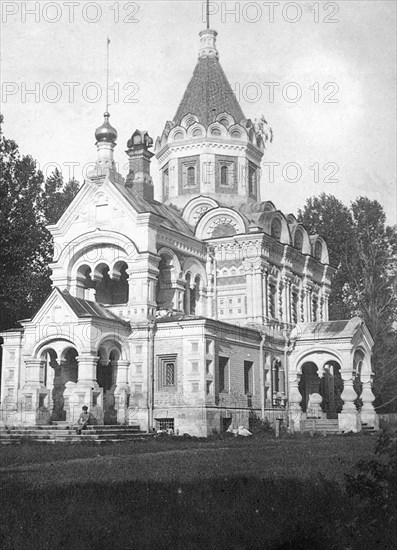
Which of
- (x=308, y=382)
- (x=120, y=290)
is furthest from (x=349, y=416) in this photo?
(x=120, y=290)

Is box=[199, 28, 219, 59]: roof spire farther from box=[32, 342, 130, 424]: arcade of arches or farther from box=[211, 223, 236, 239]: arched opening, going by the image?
box=[32, 342, 130, 424]: arcade of arches

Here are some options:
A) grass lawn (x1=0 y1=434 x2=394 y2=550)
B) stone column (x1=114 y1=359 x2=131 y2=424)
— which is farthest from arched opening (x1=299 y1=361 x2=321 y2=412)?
grass lawn (x1=0 y1=434 x2=394 y2=550)

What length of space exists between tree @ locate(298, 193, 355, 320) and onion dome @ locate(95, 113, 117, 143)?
53.8 ft

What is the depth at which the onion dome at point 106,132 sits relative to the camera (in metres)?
32.4

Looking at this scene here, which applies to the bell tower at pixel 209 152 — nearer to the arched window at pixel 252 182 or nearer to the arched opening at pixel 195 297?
the arched window at pixel 252 182

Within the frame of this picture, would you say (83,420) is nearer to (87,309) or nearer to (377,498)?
(87,309)

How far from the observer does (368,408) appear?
98.6 feet

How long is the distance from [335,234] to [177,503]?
3789cm

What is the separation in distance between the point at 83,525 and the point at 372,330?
32.5m

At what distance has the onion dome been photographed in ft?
106

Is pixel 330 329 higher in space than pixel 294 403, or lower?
higher

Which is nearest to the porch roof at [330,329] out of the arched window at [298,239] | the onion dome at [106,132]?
the arched window at [298,239]

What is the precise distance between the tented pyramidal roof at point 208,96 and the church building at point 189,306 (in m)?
0.07

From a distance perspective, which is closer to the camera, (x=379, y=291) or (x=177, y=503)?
(x=177, y=503)
